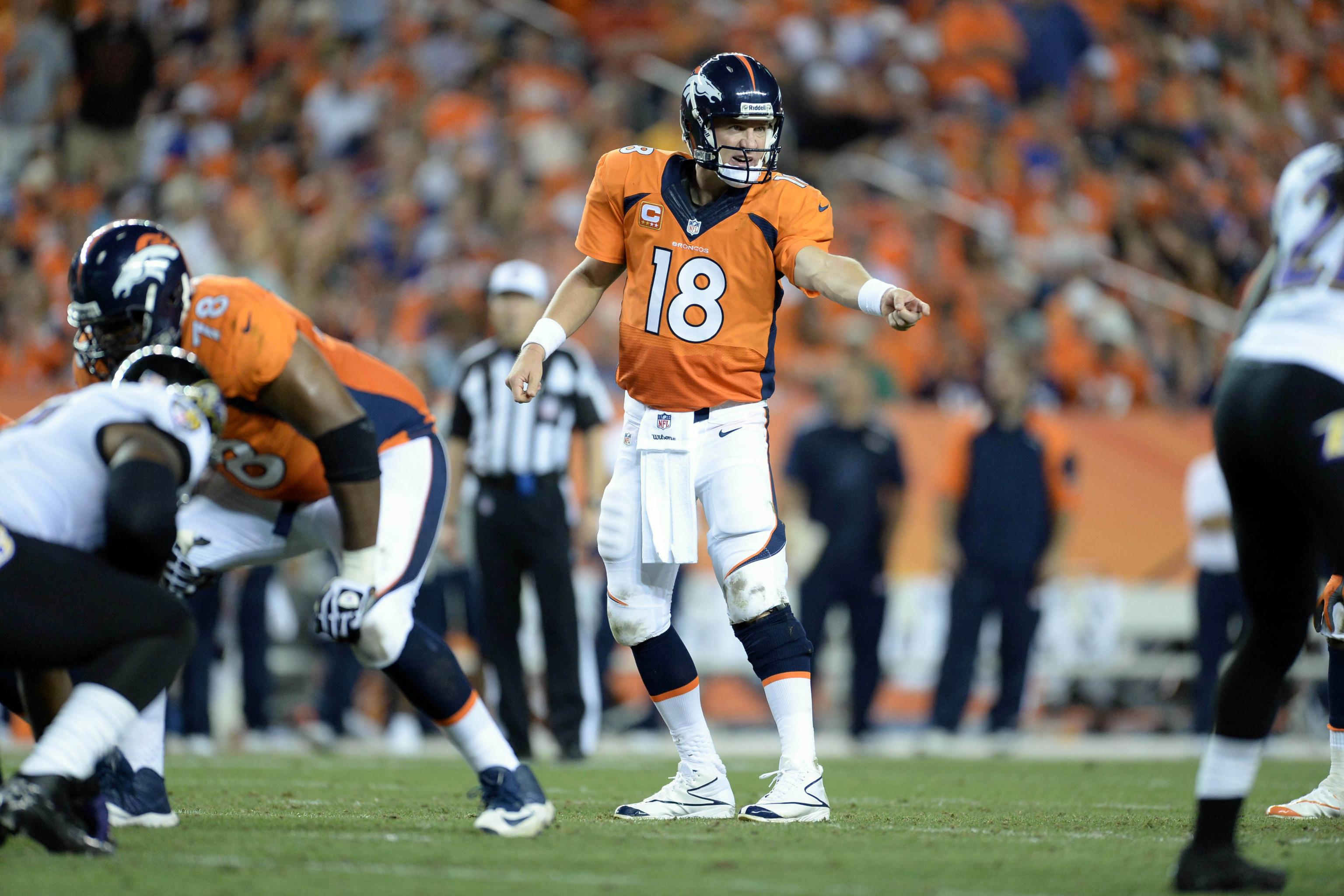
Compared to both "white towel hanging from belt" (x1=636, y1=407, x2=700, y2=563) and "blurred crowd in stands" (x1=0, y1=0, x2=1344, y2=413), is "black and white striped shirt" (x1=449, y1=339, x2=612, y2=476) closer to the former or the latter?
"blurred crowd in stands" (x1=0, y1=0, x2=1344, y2=413)

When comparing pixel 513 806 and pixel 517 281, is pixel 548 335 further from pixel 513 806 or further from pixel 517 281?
pixel 517 281

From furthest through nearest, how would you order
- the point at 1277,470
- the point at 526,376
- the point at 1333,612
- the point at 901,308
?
the point at 1333,612 < the point at 526,376 < the point at 901,308 < the point at 1277,470

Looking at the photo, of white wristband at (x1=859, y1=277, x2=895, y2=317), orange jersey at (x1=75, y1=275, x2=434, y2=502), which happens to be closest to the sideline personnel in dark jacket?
white wristband at (x1=859, y1=277, x2=895, y2=317)

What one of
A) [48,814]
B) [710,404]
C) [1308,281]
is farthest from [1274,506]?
[48,814]

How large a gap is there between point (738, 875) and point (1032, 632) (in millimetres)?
6363

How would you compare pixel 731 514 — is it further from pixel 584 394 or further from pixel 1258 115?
pixel 1258 115

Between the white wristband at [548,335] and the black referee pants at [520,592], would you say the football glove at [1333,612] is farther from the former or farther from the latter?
the black referee pants at [520,592]

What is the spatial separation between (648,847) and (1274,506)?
1.69 metres

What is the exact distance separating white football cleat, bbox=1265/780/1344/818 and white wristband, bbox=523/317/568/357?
8.84 ft

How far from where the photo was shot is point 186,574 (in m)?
4.76

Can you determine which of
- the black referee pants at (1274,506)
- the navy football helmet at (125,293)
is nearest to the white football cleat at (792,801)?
the black referee pants at (1274,506)

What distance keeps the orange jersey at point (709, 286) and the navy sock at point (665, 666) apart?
2.38ft

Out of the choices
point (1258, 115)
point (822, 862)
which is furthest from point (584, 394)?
point (1258, 115)

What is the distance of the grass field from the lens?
10.9 feet
